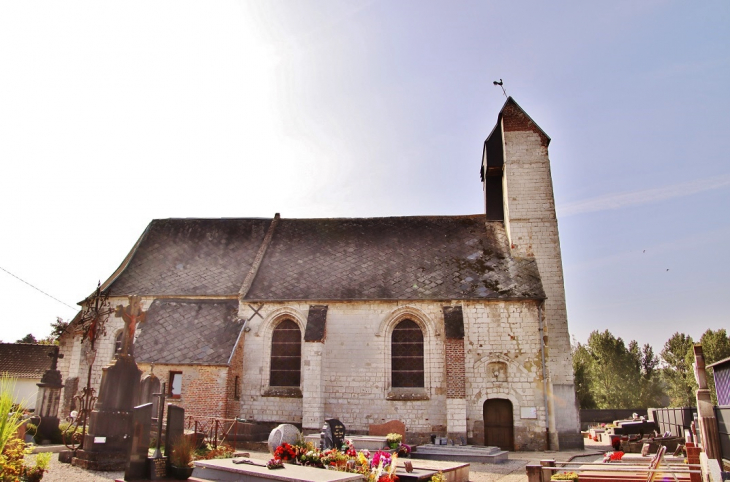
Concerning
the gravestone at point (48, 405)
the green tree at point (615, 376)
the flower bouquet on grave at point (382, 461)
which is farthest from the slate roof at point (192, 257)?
the green tree at point (615, 376)

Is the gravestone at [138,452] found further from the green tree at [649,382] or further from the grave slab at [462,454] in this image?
the green tree at [649,382]

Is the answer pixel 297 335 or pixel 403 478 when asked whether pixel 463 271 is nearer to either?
pixel 297 335

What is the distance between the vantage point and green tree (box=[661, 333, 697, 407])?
157 ft

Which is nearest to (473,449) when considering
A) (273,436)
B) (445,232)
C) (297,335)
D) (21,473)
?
(273,436)

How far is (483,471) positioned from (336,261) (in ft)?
33.6

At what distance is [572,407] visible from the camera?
17.4 m

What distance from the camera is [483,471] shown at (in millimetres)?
12797

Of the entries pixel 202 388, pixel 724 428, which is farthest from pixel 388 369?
pixel 724 428

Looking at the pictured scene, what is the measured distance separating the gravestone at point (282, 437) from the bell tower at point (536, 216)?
859 cm

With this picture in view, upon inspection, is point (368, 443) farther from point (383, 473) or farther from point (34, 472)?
point (34, 472)

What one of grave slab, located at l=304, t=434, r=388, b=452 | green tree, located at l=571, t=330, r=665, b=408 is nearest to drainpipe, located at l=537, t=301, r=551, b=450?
grave slab, located at l=304, t=434, r=388, b=452

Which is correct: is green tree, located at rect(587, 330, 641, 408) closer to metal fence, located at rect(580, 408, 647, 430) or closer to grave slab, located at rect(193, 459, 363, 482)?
metal fence, located at rect(580, 408, 647, 430)

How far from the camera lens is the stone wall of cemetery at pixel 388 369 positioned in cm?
1722

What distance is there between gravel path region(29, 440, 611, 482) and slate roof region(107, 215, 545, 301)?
501cm
